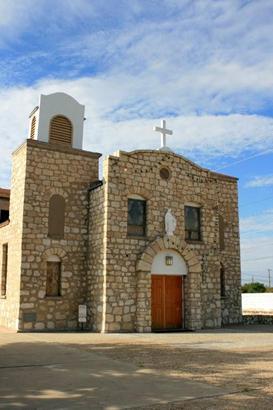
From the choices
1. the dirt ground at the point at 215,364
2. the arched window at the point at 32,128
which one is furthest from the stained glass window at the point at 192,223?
the arched window at the point at 32,128

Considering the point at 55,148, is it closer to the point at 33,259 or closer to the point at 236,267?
the point at 33,259

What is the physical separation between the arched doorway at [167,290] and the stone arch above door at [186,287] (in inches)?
8.4

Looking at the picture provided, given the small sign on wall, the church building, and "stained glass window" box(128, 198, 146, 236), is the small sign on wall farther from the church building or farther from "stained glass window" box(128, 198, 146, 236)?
→ "stained glass window" box(128, 198, 146, 236)

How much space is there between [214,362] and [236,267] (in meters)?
12.4

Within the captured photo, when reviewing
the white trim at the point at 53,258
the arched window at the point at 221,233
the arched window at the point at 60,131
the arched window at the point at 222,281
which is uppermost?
the arched window at the point at 60,131

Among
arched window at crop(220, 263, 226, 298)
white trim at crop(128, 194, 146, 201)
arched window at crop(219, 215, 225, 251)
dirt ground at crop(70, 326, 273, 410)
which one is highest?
white trim at crop(128, 194, 146, 201)

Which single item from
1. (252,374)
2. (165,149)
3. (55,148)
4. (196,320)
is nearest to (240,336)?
(196,320)

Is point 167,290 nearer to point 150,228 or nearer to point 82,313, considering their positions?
point 150,228

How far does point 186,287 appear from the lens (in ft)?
55.4

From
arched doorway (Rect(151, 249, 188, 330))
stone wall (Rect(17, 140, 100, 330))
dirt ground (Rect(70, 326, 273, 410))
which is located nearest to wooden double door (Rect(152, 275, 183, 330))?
arched doorway (Rect(151, 249, 188, 330))

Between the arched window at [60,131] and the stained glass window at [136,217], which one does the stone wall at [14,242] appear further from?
the stained glass window at [136,217]

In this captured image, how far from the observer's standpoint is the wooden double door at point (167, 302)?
16.3m

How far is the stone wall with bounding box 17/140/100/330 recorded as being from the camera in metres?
15.7

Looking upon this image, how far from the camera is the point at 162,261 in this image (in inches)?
651
